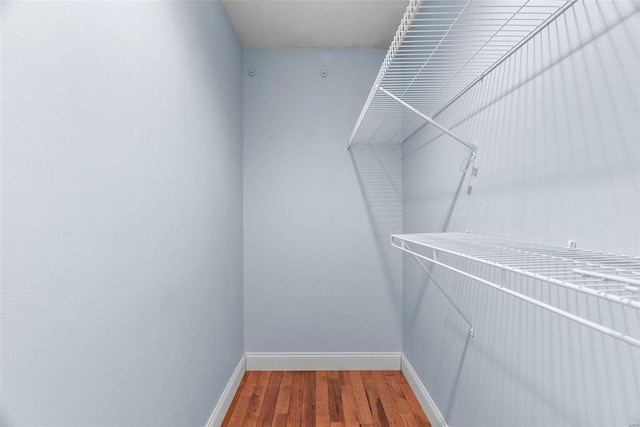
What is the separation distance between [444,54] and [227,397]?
2019mm

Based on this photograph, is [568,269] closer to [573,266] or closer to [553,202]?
[573,266]

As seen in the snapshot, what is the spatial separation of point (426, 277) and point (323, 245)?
0.76 m

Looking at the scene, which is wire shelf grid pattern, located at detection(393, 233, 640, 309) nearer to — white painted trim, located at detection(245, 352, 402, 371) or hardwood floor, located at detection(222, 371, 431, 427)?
hardwood floor, located at detection(222, 371, 431, 427)

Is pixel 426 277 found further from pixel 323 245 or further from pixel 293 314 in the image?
pixel 293 314

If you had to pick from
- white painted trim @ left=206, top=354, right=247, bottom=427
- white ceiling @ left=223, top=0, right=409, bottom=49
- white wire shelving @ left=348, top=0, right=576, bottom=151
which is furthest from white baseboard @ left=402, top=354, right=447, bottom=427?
white ceiling @ left=223, top=0, right=409, bottom=49

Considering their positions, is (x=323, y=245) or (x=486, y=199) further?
(x=323, y=245)

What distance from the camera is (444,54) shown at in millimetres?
1411

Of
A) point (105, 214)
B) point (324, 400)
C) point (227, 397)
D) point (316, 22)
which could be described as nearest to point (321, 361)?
point (324, 400)

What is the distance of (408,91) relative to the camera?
156cm

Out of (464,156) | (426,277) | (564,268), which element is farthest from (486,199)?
(426,277)

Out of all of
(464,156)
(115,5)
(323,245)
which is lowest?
(323,245)

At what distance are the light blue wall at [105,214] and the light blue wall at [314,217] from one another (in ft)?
2.41

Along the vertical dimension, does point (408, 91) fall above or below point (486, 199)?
above

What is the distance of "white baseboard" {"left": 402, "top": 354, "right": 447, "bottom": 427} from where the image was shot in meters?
1.61
